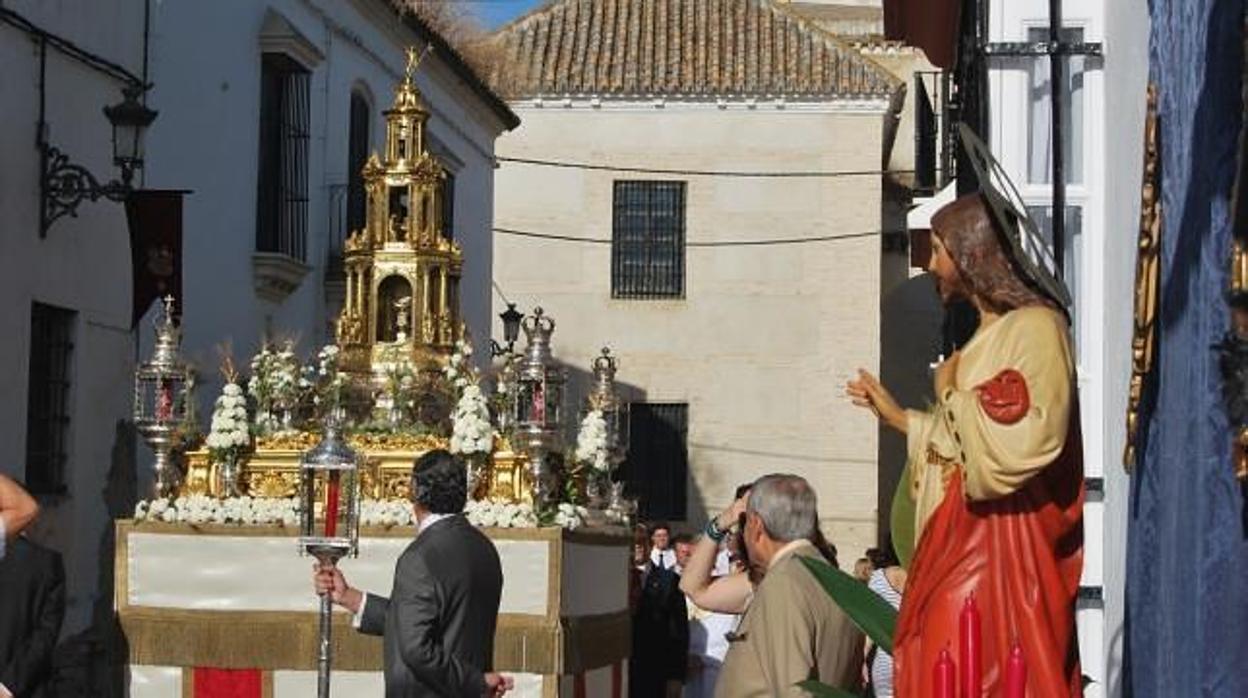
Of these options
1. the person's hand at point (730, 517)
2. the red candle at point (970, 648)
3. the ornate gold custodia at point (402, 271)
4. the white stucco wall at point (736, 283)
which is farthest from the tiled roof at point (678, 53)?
the red candle at point (970, 648)

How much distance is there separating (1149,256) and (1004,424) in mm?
655

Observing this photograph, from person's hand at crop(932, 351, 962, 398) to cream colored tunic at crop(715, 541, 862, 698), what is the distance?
122cm

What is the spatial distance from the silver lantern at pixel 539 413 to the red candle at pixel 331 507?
2.14m

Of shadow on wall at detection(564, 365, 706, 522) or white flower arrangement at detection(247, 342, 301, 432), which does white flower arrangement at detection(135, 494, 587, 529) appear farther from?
shadow on wall at detection(564, 365, 706, 522)

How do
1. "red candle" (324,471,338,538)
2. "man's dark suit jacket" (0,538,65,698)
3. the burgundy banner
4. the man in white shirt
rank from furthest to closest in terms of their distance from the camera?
1. the man in white shirt
2. the burgundy banner
3. "red candle" (324,471,338,538)
4. "man's dark suit jacket" (0,538,65,698)

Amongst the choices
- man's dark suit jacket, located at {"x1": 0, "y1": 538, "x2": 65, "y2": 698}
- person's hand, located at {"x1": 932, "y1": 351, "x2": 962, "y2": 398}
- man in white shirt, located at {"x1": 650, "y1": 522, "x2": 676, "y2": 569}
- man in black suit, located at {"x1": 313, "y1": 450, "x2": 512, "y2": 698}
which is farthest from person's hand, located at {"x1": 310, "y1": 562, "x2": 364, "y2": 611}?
man in white shirt, located at {"x1": 650, "y1": 522, "x2": 676, "y2": 569}

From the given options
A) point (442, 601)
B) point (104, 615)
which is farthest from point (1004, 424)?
point (104, 615)

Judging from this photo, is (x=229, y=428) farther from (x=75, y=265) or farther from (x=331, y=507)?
(x=75, y=265)

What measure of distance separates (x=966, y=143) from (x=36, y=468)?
33.7 ft

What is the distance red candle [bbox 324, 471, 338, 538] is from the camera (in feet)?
30.9

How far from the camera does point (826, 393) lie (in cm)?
3209

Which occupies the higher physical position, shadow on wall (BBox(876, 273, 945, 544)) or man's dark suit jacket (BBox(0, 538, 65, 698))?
shadow on wall (BBox(876, 273, 945, 544))

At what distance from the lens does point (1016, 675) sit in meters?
5.12

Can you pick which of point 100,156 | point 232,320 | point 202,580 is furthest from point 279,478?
point 232,320
